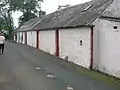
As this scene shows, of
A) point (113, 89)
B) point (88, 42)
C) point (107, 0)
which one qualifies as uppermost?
point (107, 0)

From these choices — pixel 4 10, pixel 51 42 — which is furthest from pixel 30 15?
pixel 51 42

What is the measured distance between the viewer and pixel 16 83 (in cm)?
1137

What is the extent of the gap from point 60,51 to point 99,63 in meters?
7.22

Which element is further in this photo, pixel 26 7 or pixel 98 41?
pixel 26 7

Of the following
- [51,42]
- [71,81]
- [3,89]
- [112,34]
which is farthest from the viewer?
[51,42]

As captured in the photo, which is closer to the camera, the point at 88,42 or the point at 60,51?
the point at 88,42

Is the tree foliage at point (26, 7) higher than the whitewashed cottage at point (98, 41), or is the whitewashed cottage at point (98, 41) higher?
the tree foliage at point (26, 7)

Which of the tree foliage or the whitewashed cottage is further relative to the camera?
the tree foliage

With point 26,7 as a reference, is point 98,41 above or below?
below

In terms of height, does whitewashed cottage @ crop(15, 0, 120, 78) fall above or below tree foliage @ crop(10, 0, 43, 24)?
below

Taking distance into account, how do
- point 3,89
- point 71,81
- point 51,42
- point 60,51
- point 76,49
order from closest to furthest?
point 3,89 → point 71,81 → point 76,49 → point 60,51 → point 51,42

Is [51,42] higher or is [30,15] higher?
[30,15]

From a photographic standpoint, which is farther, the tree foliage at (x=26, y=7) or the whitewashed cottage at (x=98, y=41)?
the tree foliage at (x=26, y=7)

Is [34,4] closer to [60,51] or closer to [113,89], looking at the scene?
[60,51]
